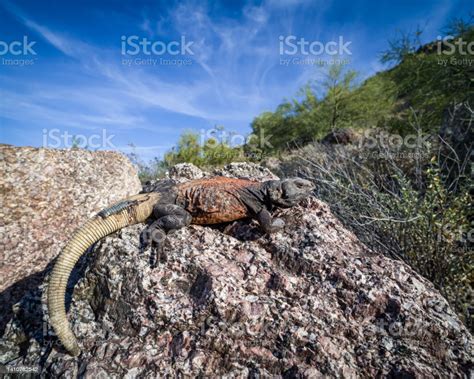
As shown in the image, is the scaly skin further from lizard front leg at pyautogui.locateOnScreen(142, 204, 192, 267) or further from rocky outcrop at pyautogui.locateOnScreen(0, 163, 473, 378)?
rocky outcrop at pyautogui.locateOnScreen(0, 163, 473, 378)

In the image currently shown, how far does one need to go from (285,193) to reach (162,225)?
147cm

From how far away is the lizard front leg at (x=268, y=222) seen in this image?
2.75 m

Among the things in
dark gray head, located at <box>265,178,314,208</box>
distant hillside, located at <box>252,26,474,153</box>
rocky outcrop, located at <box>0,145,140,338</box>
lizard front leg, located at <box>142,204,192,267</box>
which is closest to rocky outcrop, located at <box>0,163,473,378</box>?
A: lizard front leg, located at <box>142,204,192,267</box>

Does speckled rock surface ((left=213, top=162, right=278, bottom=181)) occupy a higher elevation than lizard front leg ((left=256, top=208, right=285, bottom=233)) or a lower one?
higher

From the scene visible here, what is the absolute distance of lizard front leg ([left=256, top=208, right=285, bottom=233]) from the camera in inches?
108

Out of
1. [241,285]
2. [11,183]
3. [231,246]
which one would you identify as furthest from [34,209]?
[241,285]

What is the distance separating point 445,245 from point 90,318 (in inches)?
161

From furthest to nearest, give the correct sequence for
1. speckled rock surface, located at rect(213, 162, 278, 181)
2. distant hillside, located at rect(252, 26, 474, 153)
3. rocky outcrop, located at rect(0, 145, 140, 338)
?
distant hillside, located at rect(252, 26, 474, 153) < speckled rock surface, located at rect(213, 162, 278, 181) < rocky outcrop, located at rect(0, 145, 140, 338)

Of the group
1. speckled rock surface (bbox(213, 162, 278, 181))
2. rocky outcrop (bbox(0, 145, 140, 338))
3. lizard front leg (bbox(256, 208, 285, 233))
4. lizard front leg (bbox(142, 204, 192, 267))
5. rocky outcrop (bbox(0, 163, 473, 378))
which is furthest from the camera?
speckled rock surface (bbox(213, 162, 278, 181))

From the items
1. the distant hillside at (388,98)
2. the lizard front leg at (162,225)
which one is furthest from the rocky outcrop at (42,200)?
the distant hillside at (388,98)

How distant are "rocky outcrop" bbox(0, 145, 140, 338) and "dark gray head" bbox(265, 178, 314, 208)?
104 inches

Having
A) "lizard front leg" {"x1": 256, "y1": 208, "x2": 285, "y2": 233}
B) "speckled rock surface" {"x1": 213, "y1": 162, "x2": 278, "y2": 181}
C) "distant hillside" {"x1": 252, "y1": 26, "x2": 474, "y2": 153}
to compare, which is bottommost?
"lizard front leg" {"x1": 256, "y1": 208, "x2": 285, "y2": 233}

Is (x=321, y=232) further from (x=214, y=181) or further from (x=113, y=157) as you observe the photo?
(x=113, y=157)

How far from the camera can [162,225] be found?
275cm
